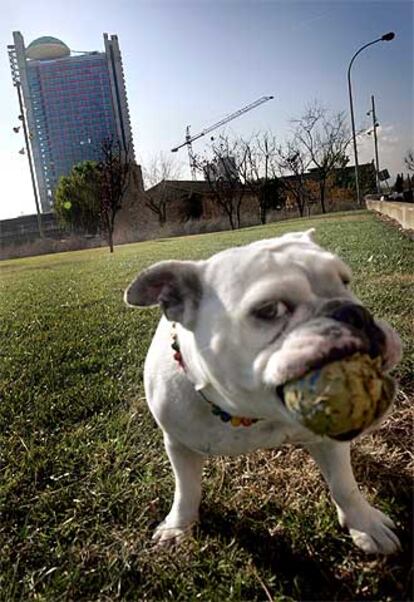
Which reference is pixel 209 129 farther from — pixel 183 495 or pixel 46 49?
pixel 183 495

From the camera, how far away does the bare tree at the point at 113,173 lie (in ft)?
4.14

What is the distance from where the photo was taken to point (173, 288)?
2.68ft

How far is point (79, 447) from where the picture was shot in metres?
1.23

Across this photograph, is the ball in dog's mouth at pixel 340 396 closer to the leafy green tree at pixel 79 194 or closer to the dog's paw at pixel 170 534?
the dog's paw at pixel 170 534

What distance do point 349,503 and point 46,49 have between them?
1.14 m

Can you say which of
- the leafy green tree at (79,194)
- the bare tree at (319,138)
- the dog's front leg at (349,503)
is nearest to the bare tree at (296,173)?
the bare tree at (319,138)

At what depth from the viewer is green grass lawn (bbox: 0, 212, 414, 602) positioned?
0.85m

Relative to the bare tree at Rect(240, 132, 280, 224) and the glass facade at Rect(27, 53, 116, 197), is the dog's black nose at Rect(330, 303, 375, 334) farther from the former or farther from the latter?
the glass facade at Rect(27, 53, 116, 197)

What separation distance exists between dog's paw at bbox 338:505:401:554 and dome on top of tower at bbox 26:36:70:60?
1141 millimetres

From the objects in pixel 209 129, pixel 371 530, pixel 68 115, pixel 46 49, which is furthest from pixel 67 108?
pixel 371 530

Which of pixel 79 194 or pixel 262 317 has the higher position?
pixel 79 194

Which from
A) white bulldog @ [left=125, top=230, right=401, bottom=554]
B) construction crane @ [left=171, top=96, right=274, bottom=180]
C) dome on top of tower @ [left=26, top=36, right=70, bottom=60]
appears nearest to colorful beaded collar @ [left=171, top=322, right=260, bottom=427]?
white bulldog @ [left=125, top=230, right=401, bottom=554]

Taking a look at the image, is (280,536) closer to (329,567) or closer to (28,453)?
(329,567)

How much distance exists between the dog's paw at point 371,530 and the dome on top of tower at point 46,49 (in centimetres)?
114
